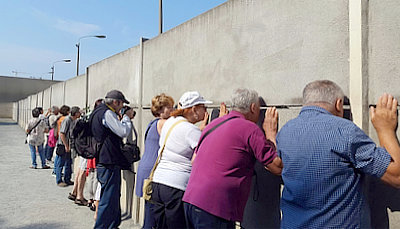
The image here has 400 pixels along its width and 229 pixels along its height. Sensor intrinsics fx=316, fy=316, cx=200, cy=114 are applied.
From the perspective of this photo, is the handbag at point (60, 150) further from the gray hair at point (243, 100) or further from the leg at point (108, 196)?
the gray hair at point (243, 100)

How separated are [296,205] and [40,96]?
2250 centimetres

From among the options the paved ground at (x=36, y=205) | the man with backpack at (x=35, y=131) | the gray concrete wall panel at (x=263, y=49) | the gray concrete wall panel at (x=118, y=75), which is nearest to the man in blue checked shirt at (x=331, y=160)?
the gray concrete wall panel at (x=263, y=49)

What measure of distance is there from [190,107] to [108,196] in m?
2.04

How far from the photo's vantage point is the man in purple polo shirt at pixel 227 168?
86.0 inches

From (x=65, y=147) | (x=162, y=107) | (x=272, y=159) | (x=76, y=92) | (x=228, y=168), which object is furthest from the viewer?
(x=76, y=92)

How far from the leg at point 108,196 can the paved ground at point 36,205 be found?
670 mm

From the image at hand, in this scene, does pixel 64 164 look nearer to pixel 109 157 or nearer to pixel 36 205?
pixel 36 205

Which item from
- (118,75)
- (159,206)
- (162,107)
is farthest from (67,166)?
(159,206)

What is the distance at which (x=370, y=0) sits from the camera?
203cm

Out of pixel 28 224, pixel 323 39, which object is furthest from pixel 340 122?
pixel 28 224

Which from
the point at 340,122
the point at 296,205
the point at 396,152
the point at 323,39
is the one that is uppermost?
the point at 323,39

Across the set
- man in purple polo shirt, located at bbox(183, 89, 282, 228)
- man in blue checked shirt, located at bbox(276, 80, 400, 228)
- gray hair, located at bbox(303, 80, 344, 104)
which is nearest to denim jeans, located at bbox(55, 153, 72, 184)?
man in purple polo shirt, located at bbox(183, 89, 282, 228)

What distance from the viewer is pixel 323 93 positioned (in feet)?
6.30

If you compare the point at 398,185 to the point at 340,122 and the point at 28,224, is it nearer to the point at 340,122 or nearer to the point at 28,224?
the point at 340,122
